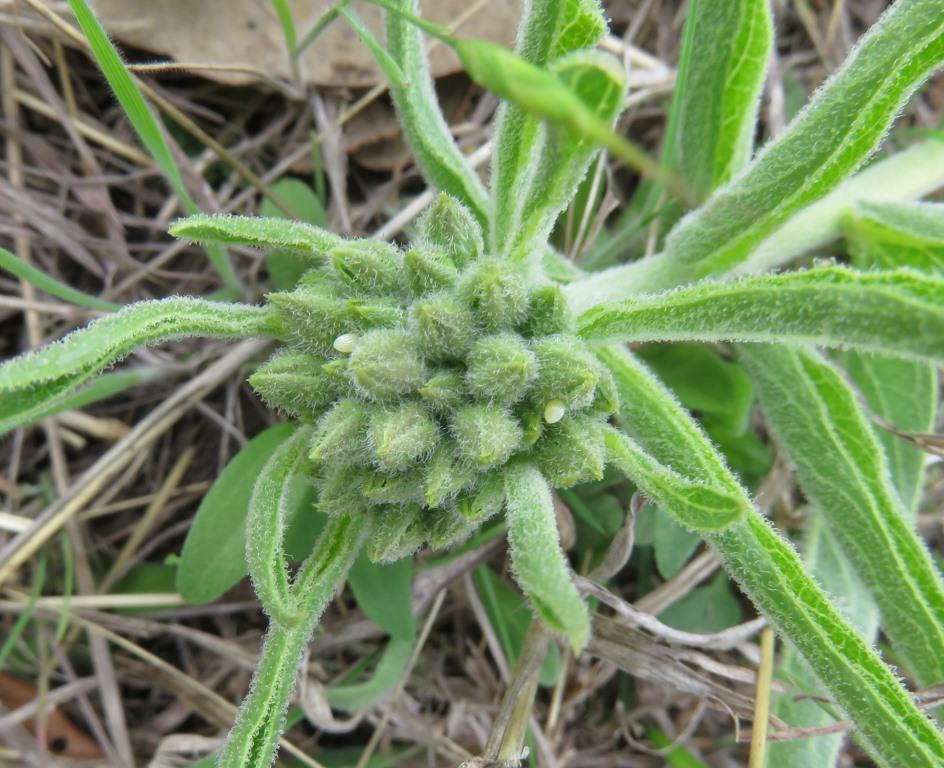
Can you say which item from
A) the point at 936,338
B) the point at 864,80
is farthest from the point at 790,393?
the point at 936,338

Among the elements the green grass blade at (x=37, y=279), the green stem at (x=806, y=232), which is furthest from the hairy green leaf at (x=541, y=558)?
the green grass blade at (x=37, y=279)

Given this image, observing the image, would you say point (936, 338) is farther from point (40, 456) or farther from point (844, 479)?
point (40, 456)

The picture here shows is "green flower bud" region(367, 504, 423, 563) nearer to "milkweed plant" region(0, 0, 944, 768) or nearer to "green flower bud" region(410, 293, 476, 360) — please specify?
"milkweed plant" region(0, 0, 944, 768)

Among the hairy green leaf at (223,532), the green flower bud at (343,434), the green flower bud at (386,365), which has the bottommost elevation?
the hairy green leaf at (223,532)

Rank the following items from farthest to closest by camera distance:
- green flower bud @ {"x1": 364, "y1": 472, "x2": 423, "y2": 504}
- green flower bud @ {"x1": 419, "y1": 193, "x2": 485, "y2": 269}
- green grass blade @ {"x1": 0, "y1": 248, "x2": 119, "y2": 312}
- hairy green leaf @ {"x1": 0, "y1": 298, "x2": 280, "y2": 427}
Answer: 1. green grass blade @ {"x1": 0, "y1": 248, "x2": 119, "y2": 312}
2. green flower bud @ {"x1": 419, "y1": 193, "x2": 485, "y2": 269}
3. green flower bud @ {"x1": 364, "y1": 472, "x2": 423, "y2": 504}
4. hairy green leaf @ {"x1": 0, "y1": 298, "x2": 280, "y2": 427}

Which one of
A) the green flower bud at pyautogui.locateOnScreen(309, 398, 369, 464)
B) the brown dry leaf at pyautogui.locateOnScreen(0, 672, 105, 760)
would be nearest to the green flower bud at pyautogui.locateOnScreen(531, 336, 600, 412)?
the green flower bud at pyautogui.locateOnScreen(309, 398, 369, 464)

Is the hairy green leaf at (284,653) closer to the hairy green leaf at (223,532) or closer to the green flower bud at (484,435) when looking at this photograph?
the green flower bud at (484,435)

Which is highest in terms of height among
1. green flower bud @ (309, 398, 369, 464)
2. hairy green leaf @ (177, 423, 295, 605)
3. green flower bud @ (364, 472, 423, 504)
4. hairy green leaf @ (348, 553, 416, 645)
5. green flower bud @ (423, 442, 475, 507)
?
green flower bud @ (309, 398, 369, 464)
